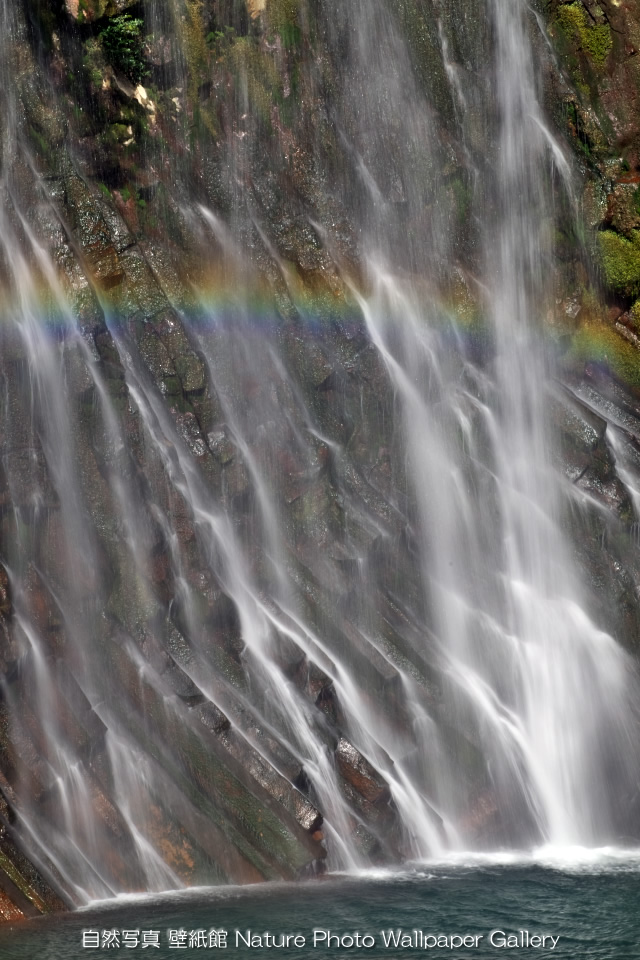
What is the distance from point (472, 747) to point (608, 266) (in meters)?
12.2

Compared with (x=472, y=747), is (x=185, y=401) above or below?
above

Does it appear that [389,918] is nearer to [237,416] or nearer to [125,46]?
[237,416]

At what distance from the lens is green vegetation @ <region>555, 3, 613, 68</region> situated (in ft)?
87.7

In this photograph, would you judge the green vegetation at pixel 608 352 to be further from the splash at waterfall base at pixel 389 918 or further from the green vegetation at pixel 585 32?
the splash at waterfall base at pixel 389 918

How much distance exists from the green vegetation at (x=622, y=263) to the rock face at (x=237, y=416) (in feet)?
0.33

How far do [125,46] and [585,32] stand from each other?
11448mm

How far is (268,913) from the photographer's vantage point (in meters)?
15.2

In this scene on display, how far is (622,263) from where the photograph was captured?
25.4 metres

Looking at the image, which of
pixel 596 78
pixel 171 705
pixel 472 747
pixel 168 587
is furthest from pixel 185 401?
pixel 596 78

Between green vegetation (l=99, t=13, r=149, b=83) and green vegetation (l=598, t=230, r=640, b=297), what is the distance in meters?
11.3

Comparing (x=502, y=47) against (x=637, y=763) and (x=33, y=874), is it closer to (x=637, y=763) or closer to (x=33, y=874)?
(x=637, y=763)

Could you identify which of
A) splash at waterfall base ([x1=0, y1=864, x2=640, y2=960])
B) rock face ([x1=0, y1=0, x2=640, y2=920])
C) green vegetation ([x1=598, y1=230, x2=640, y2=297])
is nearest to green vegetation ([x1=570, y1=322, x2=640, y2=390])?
rock face ([x1=0, y1=0, x2=640, y2=920])

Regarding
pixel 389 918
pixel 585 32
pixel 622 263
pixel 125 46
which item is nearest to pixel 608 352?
pixel 622 263

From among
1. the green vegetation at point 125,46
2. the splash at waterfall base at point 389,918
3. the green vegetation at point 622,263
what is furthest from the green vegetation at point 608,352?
the splash at waterfall base at point 389,918
